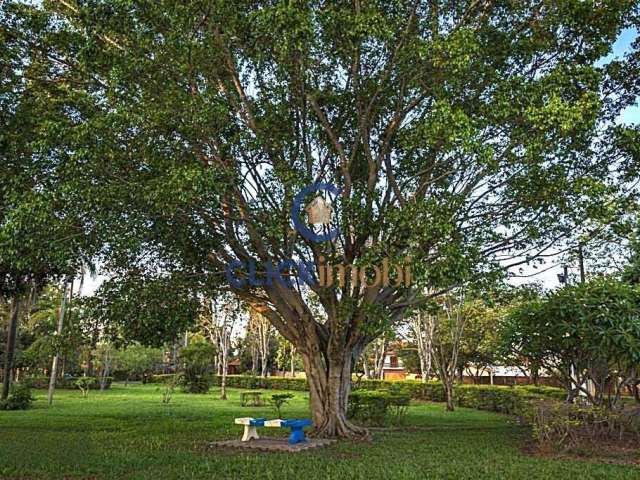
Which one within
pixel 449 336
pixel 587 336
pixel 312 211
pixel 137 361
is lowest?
pixel 137 361

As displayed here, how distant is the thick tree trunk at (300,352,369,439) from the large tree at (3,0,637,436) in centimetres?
4

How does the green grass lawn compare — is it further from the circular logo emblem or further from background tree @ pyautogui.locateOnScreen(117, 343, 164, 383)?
background tree @ pyautogui.locateOnScreen(117, 343, 164, 383)

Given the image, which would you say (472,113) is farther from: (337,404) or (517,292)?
(337,404)

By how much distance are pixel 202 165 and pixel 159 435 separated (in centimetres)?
589

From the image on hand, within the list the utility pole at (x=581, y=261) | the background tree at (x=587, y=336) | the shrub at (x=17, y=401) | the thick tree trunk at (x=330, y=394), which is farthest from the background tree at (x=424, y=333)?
the shrub at (x=17, y=401)

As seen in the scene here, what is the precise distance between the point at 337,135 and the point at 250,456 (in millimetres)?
6381

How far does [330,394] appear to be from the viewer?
40.1ft

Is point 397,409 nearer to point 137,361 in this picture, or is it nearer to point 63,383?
point 63,383

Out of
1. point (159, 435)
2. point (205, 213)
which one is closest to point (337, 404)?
point (159, 435)

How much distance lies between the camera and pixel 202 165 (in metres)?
10.1

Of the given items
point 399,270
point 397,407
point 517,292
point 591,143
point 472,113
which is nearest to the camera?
point 399,270

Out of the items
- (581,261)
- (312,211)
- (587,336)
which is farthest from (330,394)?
(581,261)

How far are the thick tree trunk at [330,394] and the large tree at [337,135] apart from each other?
41 mm

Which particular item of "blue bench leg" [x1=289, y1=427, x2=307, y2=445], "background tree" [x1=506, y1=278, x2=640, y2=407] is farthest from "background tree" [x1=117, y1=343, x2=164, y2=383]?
"background tree" [x1=506, y1=278, x2=640, y2=407]
